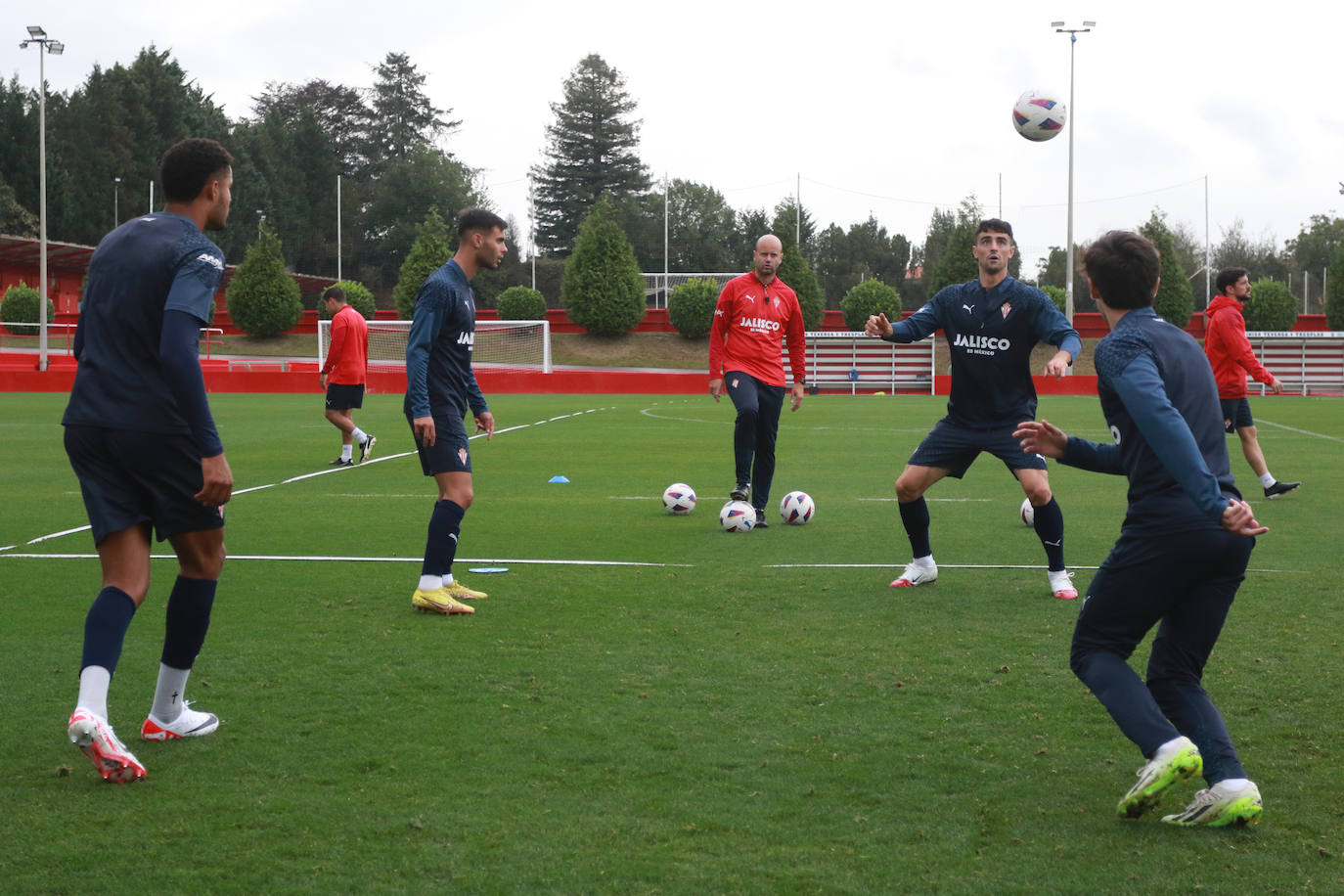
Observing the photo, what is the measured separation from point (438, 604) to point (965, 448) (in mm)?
3106

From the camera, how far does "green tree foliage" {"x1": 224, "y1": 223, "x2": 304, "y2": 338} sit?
55.8 meters

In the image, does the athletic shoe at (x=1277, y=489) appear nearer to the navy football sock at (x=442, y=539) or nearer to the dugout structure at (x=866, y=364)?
the navy football sock at (x=442, y=539)

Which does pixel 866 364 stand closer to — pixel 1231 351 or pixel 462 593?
pixel 1231 351

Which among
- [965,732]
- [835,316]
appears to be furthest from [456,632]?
[835,316]

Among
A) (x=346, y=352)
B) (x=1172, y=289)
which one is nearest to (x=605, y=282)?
(x=1172, y=289)

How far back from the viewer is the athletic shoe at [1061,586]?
7246 millimetres

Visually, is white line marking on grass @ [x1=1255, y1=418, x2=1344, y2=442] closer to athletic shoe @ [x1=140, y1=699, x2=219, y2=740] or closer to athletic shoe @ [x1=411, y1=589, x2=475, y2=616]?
athletic shoe @ [x1=411, y1=589, x2=475, y2=616]

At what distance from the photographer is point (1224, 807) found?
3.69 metres

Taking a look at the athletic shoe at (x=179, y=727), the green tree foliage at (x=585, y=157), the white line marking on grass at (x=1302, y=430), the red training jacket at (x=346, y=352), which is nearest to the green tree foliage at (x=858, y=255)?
the green tree foliage at (x=585, y=157)

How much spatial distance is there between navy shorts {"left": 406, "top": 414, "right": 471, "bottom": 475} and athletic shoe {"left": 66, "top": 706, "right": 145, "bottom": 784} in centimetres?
315

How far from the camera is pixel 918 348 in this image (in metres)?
44.8

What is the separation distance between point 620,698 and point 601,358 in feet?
164

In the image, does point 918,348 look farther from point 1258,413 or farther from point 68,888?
point 68,888

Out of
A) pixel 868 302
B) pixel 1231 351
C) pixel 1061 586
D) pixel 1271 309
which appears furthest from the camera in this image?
pixel 868 302
